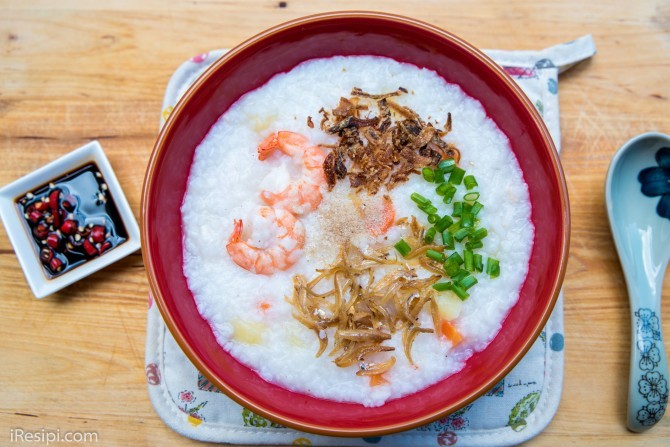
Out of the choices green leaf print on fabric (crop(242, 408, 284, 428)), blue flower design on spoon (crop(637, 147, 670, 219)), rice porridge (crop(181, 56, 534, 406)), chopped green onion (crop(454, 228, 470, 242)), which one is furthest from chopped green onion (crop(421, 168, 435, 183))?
green leaf print on fabric (crop(242, 408, 284, 428))

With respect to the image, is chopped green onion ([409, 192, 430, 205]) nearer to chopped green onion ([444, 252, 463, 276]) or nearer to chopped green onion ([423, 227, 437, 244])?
chopped green onion ([423, 227, 437, 244])

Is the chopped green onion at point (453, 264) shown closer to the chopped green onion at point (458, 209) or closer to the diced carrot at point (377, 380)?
the chopped green onion at point (458, 209)

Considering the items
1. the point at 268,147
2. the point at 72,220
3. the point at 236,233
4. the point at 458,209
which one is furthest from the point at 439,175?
the point at 72,220

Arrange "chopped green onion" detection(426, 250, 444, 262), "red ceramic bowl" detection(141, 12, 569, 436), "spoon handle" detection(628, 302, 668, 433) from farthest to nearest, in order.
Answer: "spoon handle" detection(628, 302, 668, 433), "chopped green onion" detection(426, 250, 444, 262), "red ceramic bowl" detection(141, 12, 569, 436)

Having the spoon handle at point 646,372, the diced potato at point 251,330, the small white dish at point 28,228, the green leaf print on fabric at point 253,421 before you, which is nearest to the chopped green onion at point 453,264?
the diced potato at point 251,330

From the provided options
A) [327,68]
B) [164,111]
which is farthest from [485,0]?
[164,111]

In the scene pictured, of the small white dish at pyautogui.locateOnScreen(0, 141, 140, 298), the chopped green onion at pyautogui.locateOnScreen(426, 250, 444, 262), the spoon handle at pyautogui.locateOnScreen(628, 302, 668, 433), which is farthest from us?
the small white dish at pyautogui.locateOnScreen(0, 141, 140, 298)

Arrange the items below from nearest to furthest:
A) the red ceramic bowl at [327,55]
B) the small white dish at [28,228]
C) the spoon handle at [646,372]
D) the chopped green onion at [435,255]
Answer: the red ceramic bowl at [327,55]
the chopped green onion at [435,255]
the spoon handle at [646,372]
the small white dish at [28,228]

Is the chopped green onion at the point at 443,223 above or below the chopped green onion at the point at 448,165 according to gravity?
below
